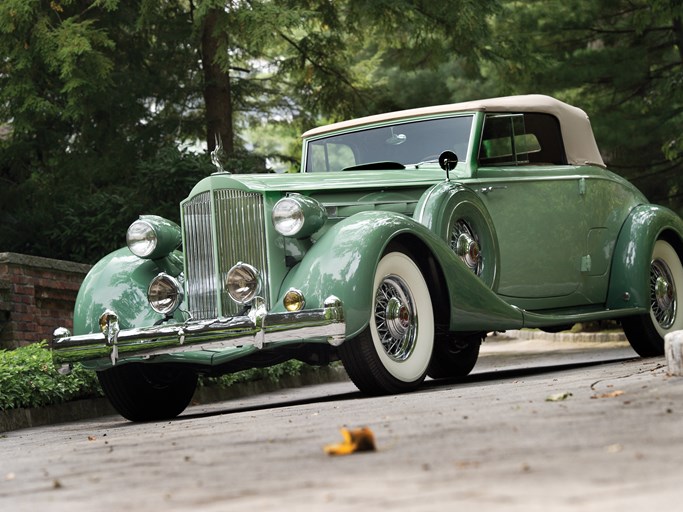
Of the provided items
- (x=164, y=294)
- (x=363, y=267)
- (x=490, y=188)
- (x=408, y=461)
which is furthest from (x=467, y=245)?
(x=408, y=461)

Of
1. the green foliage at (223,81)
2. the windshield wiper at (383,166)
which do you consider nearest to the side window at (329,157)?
the windshield wiper at (383,166)

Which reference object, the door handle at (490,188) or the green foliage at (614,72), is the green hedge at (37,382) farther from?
the green foliage at (614,72)

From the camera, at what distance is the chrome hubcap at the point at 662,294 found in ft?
33.4

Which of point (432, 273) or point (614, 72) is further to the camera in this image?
point (614, 72)

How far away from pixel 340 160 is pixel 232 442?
5.04 meters

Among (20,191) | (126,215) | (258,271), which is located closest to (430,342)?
(258,271)

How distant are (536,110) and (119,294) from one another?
Answer: 3853 mm

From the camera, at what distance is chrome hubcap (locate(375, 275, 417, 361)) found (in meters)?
7.43

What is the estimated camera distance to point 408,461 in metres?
3.90

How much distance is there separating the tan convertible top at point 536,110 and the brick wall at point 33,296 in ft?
11.2

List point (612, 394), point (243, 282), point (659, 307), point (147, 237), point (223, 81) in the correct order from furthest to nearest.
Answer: point (223, 81) < point (659, 307) < point (147, 237) < point (243, 282) < point (612, 394)

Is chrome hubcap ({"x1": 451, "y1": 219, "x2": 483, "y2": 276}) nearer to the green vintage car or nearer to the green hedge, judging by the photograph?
the green vintage car

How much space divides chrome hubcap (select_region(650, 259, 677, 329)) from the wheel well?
2.99 m

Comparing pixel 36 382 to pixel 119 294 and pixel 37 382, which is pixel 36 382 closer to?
pixel 37 382
